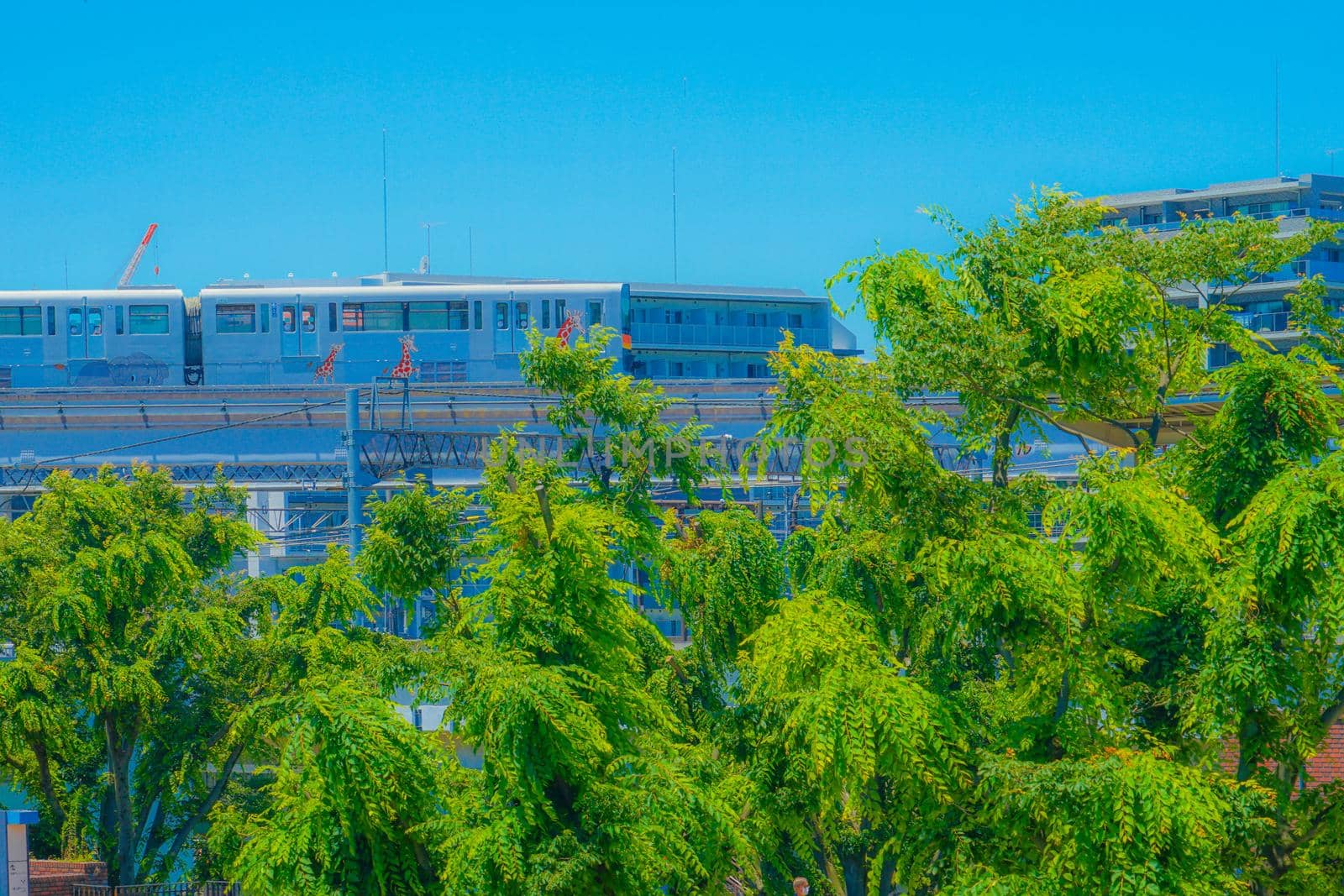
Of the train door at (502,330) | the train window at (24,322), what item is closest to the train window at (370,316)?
the train door at (502,330)

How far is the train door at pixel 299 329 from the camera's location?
7100cm

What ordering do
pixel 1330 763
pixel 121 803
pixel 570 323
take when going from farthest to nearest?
pixel 570 323 → pixel 121 803 → pixel 1330 763

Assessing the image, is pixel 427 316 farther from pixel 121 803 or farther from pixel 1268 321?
pixel 121 803

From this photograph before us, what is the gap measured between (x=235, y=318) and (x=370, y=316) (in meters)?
5.62

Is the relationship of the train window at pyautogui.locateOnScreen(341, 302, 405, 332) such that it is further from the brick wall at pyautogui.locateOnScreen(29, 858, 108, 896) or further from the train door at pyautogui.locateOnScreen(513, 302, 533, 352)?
the brick wall at pyautogui.locateOnScreen(29, 858, 108, 896)

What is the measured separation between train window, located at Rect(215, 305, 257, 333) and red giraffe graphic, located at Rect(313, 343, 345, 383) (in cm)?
351

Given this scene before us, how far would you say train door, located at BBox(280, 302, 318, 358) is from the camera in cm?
7100

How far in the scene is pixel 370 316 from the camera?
71.1 metres

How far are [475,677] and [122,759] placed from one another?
1466 centimetres

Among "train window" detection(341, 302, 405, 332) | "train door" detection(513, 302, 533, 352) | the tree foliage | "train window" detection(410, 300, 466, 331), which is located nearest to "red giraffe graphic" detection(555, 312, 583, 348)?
"train door" detection(513, 302, 533, 352)

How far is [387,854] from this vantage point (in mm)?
13461

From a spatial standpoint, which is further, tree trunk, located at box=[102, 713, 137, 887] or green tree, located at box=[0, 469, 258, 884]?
tree trunk, located at box=[102, 713, 137, 887]

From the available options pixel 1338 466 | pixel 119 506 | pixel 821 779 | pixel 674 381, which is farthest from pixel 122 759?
pixel 674 381

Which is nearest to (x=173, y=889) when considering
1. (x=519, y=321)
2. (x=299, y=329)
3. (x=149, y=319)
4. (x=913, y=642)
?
(x=913, y=642)
